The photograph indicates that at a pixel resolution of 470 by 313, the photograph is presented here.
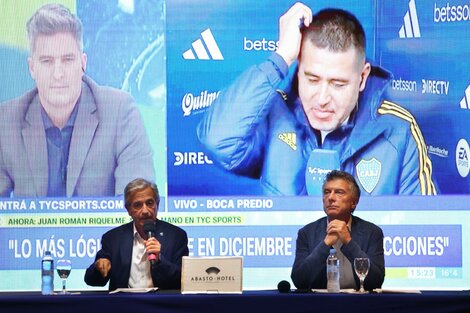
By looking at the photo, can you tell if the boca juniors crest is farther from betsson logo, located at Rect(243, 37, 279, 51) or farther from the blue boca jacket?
betsson logo, located at Rect(243, 37, 279, 51)

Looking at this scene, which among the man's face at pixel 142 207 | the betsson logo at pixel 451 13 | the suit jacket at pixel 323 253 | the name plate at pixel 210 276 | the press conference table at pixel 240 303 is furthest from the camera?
the betsson logo at pixel 451 13

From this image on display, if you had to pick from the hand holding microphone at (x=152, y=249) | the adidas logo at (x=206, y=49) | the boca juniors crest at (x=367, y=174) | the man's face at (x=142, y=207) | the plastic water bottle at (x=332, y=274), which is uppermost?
the adidas logo at (x=206, y=49)

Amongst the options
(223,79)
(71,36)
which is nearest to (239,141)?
(223,79)

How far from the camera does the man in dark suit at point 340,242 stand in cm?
523

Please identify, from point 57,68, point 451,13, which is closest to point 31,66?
point 57,68

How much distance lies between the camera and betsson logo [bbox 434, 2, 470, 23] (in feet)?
20.6

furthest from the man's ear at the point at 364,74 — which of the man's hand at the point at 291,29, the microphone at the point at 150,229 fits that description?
the microphone at the point at 150,229

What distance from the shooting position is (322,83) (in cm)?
641

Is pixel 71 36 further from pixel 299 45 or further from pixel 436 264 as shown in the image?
pixel 436 264

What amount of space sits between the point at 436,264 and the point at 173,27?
220 centimetres

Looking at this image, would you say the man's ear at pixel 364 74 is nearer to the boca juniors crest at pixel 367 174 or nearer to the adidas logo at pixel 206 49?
the boca juniors crest at pixel 367 174

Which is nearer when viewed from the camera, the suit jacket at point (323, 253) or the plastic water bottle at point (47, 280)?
the plastic water bottle at point (47, 280)

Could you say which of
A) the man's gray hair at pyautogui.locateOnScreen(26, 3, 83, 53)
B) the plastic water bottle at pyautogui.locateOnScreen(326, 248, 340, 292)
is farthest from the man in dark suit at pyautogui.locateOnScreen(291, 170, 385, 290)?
the man's gray hair at pyautogui.locateOnScreen(26, 3, 83, 53)

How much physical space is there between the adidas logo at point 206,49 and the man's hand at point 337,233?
61.9 inches
